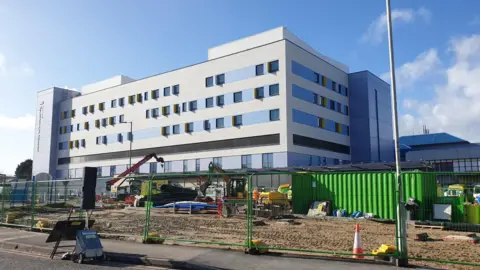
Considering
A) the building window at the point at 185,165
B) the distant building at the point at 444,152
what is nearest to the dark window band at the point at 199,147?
the building window at the point at 185,165

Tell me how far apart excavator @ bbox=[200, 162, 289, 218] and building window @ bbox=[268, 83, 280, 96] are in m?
19.4

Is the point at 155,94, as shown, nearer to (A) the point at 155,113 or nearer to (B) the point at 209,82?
(A) the point at 155,113

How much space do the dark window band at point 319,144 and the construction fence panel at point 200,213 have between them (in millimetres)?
15723

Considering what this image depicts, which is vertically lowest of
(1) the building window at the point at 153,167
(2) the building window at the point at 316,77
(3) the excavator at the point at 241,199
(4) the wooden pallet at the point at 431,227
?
(4) the wooden pallet at the point at 431,227

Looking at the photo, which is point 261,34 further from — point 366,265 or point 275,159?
point 366,265

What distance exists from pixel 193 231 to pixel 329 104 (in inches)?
1682

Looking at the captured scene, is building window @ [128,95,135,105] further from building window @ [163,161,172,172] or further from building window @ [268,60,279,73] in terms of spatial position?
building window @ [268,60,279,73]

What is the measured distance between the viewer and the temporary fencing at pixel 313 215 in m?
12.4

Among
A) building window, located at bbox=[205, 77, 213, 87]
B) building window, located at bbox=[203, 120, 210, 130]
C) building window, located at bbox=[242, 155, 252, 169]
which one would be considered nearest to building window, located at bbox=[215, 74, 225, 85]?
building window, located at bbox=[205, 77, 213, 87]

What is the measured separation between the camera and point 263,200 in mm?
27609

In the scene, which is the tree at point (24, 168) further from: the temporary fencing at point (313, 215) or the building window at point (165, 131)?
the temporary fencing at point (313, 215)

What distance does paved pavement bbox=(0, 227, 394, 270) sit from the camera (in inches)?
377

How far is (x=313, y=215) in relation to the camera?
25297 millimetres

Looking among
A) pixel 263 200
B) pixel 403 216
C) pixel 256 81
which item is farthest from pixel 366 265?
pixel 256 81
